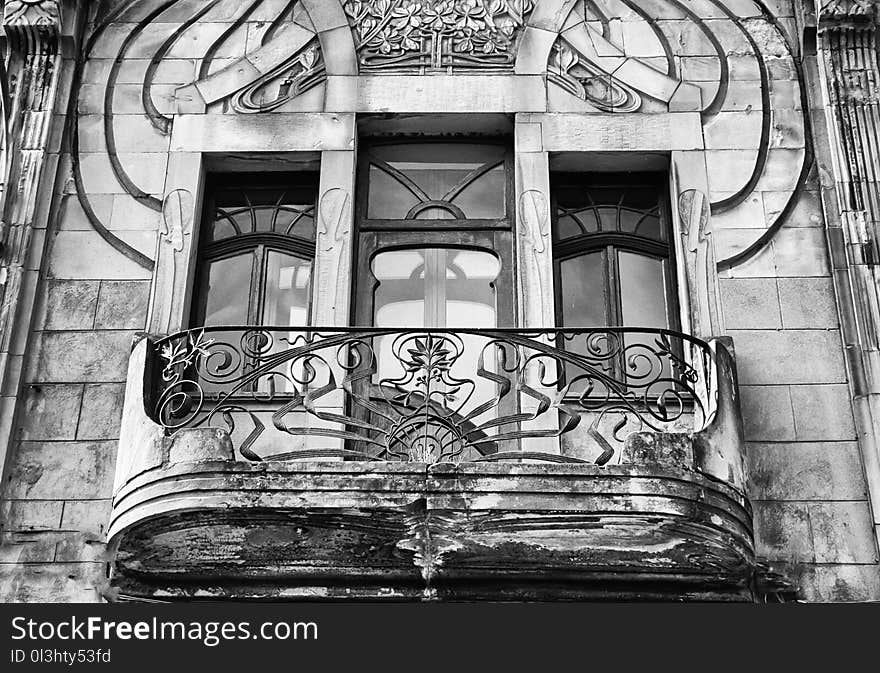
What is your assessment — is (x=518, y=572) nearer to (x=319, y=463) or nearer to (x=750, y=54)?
(x=319, y=463)

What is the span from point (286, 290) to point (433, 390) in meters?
1.47

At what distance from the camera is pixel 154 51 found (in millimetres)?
11234

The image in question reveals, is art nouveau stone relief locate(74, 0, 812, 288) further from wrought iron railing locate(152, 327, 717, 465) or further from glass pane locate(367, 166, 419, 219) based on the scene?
wrought iron railing locate(152, 327, 717, 465)

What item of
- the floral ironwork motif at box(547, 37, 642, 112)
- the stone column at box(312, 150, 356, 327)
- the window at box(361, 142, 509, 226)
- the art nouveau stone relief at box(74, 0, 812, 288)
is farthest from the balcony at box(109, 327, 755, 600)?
the floral ironwork motif at box(547, 37, 642, 112)

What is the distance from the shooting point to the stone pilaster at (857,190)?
965 cm

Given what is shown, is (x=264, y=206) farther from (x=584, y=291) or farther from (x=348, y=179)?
(x=584, y=291)

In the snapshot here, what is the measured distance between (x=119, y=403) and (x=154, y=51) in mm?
2999

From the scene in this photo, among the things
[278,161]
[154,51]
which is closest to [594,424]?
[278,161]

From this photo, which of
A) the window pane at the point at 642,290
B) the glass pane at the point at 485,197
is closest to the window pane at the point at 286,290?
the glass pane at the point at 485,197

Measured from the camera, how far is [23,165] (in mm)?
10555

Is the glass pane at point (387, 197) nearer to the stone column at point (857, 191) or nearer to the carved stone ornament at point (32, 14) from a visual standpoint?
the carved stone ornament at point (32, 14)

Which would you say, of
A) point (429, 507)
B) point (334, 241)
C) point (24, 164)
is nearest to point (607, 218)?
point (334, 241)

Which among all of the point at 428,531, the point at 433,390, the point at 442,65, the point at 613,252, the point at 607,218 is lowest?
the point at 428,531

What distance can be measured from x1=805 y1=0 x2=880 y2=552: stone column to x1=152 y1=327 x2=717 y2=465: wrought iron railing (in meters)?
1.09
